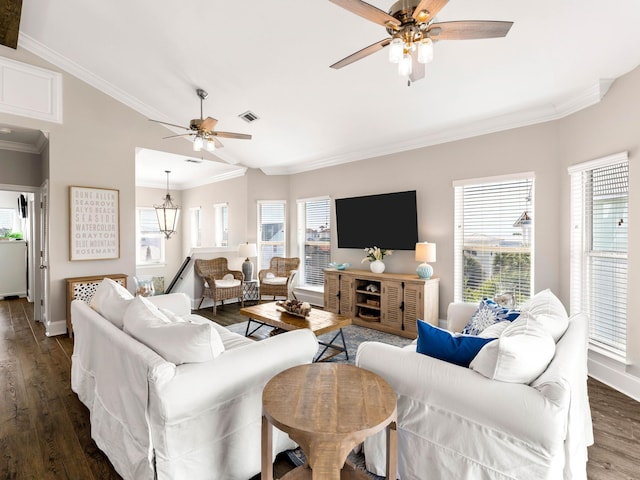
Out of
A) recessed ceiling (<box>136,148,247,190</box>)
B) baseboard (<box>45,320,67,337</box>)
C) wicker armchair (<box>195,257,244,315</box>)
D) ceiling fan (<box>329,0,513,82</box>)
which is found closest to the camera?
ceiling fan (<box>329,0,513,82</box>)

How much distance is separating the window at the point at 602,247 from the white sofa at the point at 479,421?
1.79 m

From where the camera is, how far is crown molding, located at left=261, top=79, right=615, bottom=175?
3207 millimetres

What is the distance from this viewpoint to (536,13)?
2559 millimetres

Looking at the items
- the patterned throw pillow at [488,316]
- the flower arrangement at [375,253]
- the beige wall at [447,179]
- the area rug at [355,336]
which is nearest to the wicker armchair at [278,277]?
the beige wall at [447,179]

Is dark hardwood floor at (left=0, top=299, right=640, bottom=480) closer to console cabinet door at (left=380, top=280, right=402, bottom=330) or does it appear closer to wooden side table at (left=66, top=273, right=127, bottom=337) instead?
wooden side table at (left=66, top=273, right=127, bottom=337)

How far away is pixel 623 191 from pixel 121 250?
20.1ft

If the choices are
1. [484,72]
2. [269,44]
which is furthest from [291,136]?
[484,72]

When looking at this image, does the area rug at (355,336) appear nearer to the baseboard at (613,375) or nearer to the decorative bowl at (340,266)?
the decorative bowl at (340,266)

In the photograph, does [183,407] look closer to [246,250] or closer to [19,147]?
[246,250]

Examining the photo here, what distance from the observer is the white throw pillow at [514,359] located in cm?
146

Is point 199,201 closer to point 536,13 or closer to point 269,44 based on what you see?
point 269,44

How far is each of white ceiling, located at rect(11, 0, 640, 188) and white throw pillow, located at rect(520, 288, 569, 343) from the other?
2.15 meters

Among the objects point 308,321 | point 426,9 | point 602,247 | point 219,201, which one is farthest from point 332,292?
point 426,9

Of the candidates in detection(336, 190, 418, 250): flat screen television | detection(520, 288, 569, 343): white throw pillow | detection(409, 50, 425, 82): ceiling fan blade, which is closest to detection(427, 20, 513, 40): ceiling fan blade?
detection(409, 50, 425, 82): ceiling fan blade
